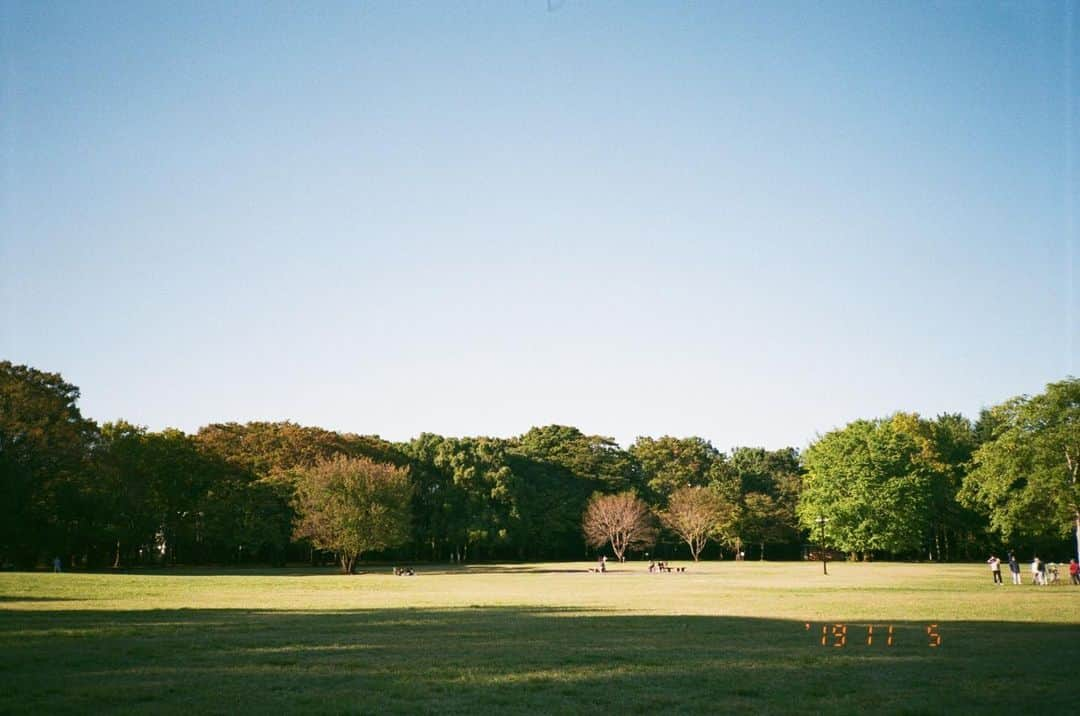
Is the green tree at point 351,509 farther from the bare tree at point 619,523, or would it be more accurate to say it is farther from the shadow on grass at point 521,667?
the shadow on grass at point 521,667

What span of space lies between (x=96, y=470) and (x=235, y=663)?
67125mm

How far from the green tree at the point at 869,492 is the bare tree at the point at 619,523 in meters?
20.9

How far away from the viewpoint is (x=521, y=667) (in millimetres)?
15664

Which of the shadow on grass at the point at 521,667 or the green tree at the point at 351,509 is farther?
the green tree at the point at 351,509

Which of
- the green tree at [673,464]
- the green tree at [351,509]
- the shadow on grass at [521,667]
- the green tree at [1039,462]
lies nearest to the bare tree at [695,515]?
the green tree at [673,464]

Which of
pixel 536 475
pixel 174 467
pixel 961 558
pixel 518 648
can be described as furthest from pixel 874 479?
pixel 518 648

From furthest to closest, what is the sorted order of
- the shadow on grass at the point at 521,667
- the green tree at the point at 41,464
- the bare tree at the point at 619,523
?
the bare tree at the point at 619,523, the green tree at the point at 41,464, the shadow on grass at the point at 521,667

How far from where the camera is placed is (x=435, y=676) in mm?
14680

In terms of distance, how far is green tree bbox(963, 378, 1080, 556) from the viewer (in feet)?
178

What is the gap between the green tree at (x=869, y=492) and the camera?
3356 inches

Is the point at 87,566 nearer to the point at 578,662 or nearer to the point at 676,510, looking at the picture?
the point at 676,510
